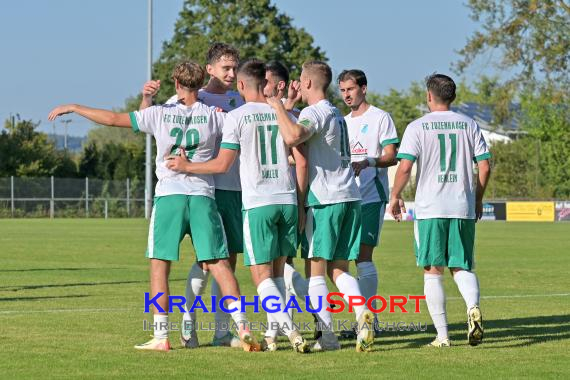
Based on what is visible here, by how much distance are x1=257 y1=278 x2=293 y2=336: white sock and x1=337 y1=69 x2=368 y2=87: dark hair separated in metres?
2.24

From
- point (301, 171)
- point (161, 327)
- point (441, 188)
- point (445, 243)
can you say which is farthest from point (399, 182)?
point (161, 327)

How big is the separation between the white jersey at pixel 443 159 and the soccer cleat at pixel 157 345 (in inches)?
90.4

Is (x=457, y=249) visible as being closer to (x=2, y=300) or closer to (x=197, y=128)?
(x=197, y=128)

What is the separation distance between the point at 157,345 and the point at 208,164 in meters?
1.45

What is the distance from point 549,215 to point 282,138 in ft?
155

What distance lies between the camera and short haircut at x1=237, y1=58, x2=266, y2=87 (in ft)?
29.5

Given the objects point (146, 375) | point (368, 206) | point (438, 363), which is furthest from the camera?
point (368, 206)

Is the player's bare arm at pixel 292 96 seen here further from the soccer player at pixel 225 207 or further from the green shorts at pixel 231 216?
the green shorts at pixel 231 216

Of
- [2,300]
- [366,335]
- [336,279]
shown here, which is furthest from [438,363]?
[2,300]

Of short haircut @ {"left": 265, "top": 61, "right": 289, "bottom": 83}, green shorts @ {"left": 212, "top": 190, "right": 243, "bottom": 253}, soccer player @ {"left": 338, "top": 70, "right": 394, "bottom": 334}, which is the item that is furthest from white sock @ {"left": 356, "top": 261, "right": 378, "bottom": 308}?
short haircut @ {"left": 265, "top": 61, "right": 289, "bottom": 83}

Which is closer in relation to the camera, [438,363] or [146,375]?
[146,375]

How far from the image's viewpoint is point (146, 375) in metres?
7.71

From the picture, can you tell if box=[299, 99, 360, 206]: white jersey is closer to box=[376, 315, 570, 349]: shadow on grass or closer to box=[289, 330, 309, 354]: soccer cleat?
box=[289, 330, 309, 354]: soccer cleat

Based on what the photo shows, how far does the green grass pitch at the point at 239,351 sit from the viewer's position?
798 centimetres
